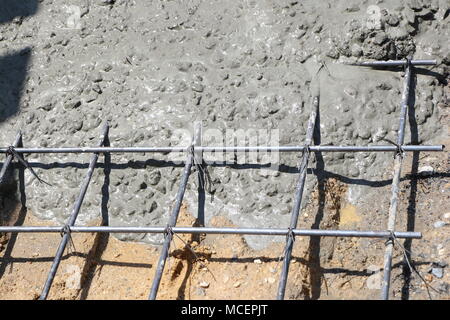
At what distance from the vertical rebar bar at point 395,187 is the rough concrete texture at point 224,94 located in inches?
6.6

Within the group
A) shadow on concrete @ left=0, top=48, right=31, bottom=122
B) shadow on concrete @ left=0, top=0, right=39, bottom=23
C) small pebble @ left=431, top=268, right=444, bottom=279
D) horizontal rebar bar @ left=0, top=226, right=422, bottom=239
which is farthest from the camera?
shadow on concrete @ left=0, top=0, right=39, bottom=23

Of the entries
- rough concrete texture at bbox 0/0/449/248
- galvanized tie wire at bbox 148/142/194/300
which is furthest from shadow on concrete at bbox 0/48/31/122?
galvanized tie wire at bbox 148/142/194/300

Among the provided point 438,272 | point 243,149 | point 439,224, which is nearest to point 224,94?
point 243,149

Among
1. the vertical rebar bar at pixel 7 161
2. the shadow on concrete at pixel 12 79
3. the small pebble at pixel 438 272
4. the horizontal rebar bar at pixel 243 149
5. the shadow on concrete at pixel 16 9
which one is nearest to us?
the small pebble at pixel 438 272

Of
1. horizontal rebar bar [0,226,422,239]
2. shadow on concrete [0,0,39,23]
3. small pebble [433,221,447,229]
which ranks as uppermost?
shadow on concrete [0,0,39,23]

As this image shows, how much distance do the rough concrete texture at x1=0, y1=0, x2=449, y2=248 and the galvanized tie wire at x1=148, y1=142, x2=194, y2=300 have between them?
1.03 feet

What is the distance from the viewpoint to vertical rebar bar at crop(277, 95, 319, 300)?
4.30m

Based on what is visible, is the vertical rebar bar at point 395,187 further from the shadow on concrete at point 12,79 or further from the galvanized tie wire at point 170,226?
the shadow on concrete at point 12,79

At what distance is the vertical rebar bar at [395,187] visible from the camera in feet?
13.8

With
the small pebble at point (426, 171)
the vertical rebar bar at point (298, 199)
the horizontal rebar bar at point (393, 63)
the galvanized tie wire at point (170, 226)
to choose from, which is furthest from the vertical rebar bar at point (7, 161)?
the small pebble at point (426, 171)

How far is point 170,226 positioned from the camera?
4.68 m

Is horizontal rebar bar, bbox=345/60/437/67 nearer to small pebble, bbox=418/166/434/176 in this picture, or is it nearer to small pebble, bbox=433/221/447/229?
small pebble, bbox=418/166/434/176

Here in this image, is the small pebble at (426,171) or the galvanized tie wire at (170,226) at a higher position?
the small pebble at (426,171)
